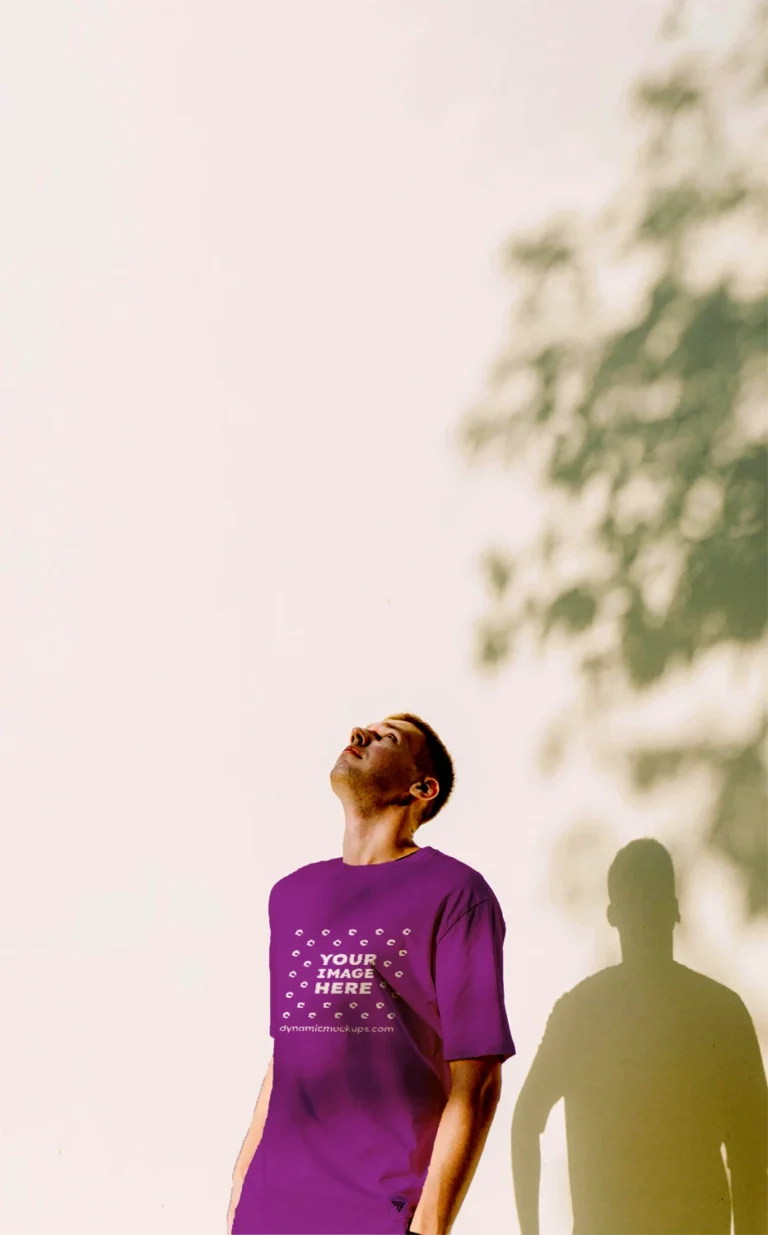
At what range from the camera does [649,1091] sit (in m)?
3.09

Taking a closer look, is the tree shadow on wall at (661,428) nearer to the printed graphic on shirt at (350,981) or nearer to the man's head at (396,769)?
the man's head at (396,769)

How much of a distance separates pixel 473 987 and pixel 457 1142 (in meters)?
0.28

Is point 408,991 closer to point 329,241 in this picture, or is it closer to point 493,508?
point 493,508

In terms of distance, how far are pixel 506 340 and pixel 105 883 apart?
2.03 m

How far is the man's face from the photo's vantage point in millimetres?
2879

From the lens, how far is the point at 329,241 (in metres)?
4.14

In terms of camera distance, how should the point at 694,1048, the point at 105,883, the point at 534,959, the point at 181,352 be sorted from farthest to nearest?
the point at 181,352
the point at 105,883
the point at 534,959
the point at 694,1048

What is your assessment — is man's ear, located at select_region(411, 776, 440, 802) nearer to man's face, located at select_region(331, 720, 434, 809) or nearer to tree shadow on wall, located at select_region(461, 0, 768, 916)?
man's face, located at select_region(331, 720, 434, 809)

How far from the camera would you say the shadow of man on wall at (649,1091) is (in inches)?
118

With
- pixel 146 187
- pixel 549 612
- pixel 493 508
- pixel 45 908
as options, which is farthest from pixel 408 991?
pixel 146 187

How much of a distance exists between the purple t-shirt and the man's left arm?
4 centimetres

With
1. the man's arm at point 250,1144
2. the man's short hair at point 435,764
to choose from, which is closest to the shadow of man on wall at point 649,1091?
the man's short hair at point 435,764

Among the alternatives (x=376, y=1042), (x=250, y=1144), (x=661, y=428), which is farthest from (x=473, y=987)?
(x=661, y=428)

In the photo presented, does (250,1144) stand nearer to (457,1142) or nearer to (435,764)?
(457,1142)
